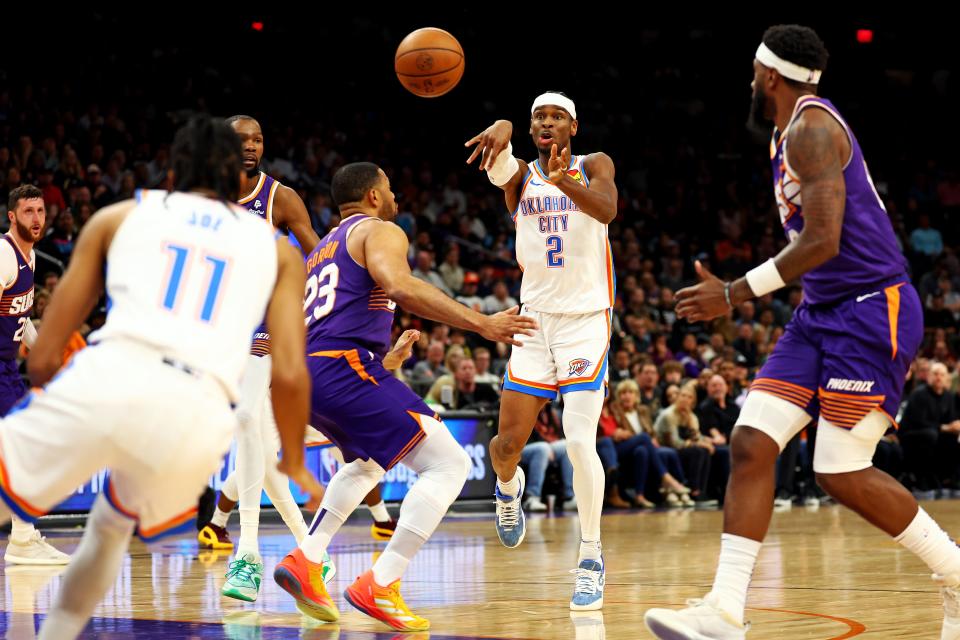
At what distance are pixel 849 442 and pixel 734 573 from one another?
2.11ft

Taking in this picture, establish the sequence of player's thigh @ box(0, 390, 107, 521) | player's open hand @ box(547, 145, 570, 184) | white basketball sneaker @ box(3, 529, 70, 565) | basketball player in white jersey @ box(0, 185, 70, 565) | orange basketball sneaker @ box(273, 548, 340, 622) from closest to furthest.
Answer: player's thigh @ box(0, 390, 107, 521) → orange basketball sneaker @ box(273, 548, 340, 622) → player's open hand @ box(547, 145, 570, 184) → basketball player in white jersey @ box(0, 185, 70, 565) → white basketball sneaker @ box(3, 529, 70, 565)

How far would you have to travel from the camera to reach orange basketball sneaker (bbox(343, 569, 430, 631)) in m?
5.40

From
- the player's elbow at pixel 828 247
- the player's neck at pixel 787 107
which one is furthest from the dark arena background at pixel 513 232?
the player's neck at pixel 787 107

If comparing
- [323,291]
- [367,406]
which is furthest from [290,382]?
[323,291]

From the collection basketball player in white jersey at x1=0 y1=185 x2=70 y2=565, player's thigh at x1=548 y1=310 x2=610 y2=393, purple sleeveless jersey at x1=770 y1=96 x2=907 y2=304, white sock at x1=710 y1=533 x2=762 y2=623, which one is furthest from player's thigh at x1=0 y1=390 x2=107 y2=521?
basketball player in white jersey at x1=0 y1=185 x2=70 y2=565

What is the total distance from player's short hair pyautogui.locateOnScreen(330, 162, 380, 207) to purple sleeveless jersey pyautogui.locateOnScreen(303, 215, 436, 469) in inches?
4.8

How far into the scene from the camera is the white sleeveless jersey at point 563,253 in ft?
23.2

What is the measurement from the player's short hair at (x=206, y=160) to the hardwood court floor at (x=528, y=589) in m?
2.06

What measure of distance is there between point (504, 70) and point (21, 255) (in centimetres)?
1751

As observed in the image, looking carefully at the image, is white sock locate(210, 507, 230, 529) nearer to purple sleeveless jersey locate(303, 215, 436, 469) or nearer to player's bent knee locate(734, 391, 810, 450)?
purple sleeveless jersey locate(303, 215, 436, 469)

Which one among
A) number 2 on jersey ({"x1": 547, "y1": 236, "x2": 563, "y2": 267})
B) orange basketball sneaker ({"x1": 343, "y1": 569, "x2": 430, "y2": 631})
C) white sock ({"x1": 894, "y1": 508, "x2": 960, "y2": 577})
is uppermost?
number 2 on jersey ({"x1": 547, "y1": 236, "x2": 563, "y2": 267})

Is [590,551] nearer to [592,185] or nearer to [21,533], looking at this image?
[592,185]

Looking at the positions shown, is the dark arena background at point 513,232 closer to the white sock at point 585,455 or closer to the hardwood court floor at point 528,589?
the hardwood court floor at point 528,589

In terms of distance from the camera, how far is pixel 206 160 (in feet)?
12.6
